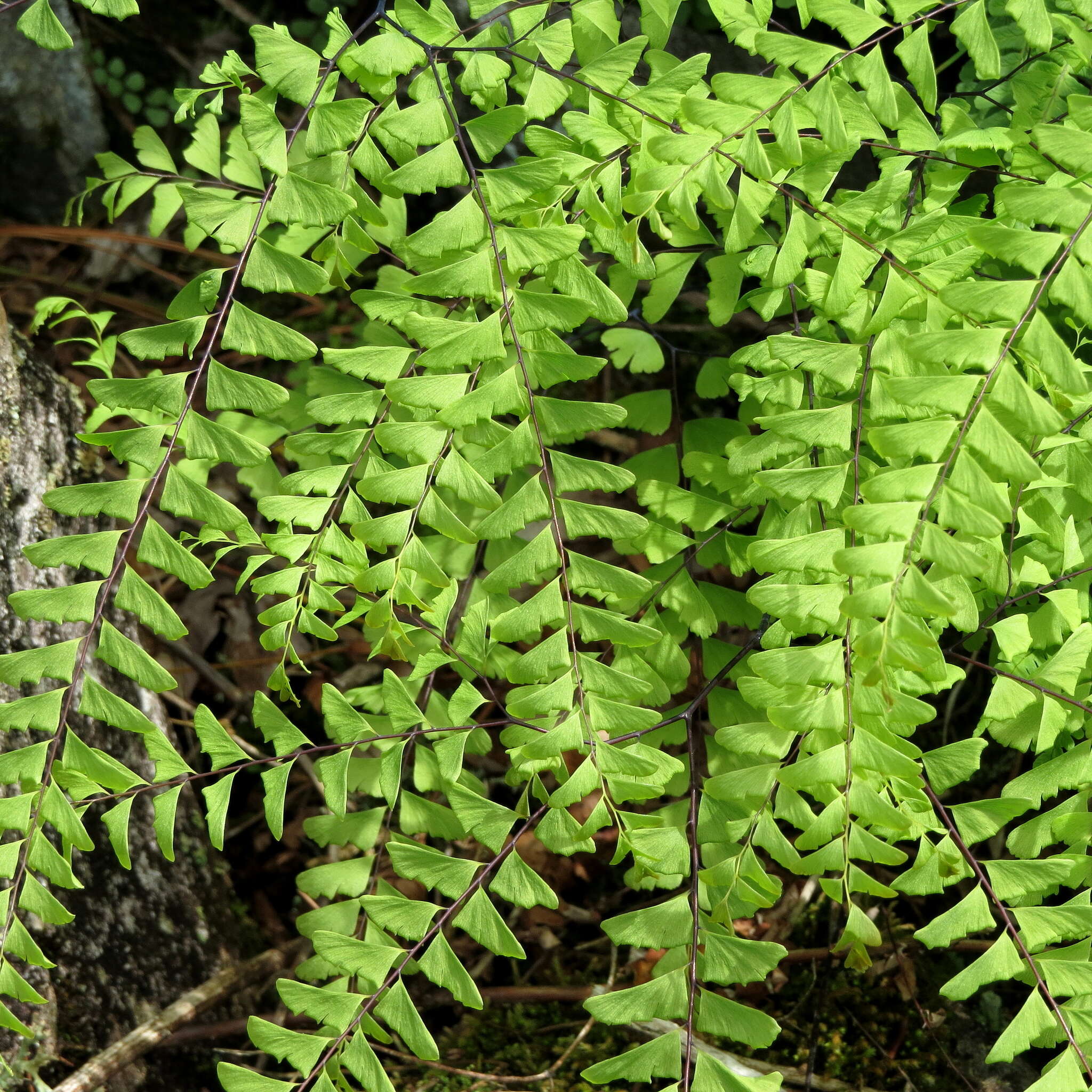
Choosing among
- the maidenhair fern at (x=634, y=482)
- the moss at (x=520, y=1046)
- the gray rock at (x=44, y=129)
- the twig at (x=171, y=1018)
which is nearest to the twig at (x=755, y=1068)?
the moss at (x=520, y=1046)

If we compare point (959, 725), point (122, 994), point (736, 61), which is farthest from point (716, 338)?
point (122, 994)

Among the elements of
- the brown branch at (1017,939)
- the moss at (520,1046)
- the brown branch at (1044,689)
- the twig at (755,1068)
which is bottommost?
the moss at (520,1046)

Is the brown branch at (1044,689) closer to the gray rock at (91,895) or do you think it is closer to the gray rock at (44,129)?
Answer: the gray rock at (91,895)

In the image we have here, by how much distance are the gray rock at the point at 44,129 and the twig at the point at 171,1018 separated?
5.84 feet

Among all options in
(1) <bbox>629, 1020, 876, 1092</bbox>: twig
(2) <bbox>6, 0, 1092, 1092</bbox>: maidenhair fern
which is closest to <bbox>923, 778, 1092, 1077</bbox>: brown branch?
(2) <bbox>6, 0, 1092, 1092</bbox>: maidenhair fern

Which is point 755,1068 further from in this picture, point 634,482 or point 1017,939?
point 634,482

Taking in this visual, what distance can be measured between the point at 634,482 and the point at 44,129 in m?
1.95

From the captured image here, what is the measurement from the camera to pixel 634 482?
0.99 m

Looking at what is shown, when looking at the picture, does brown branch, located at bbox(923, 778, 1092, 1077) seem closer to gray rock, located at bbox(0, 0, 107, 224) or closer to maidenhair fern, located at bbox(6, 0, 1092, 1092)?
maidenhair fern, located at bbox(6, 0, 1092, 1092)

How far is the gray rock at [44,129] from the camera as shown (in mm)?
2084

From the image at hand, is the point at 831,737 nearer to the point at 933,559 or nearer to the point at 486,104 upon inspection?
the point at 933,559

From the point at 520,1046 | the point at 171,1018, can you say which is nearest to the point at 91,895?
the point at 171,1018

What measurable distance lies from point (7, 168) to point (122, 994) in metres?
1.88

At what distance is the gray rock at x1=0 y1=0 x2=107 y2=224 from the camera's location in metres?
2.08
